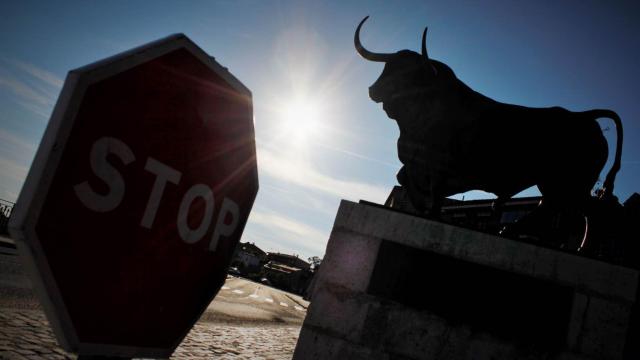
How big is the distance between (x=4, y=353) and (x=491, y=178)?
217 inches

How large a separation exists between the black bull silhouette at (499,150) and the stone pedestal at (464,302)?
90 centimetres

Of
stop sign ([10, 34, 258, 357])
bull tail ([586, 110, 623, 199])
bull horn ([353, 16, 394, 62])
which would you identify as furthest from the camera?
bull horn ([353, 16, 394, 62])

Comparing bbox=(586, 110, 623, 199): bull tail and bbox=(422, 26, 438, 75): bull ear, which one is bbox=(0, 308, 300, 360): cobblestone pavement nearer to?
bbox=(422, 26, 438, 75): bull ear

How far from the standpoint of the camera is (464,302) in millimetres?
1985

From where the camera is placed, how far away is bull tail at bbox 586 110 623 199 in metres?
2.91

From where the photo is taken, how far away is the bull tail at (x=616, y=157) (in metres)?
2.91

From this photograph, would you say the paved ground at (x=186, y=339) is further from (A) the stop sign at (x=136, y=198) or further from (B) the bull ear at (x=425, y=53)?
(B) the bull ear at (x=425, y=53)

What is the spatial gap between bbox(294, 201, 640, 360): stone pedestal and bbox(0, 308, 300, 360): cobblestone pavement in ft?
13.6

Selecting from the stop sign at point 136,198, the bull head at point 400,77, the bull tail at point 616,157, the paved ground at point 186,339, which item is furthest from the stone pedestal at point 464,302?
the paved ground at point 186,339

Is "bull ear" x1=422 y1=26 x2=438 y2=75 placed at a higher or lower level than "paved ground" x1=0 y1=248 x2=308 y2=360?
higher

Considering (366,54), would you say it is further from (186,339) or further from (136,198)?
(186,339)

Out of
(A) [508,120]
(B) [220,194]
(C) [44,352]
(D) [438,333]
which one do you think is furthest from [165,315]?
(C) [44,352]

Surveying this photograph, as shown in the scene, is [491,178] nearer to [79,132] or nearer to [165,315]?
[165,315]

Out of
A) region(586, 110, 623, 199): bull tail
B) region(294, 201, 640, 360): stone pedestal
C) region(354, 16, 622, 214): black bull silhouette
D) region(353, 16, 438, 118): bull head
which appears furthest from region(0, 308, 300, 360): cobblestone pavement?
region(586, 110, 623, 199): bull tail
